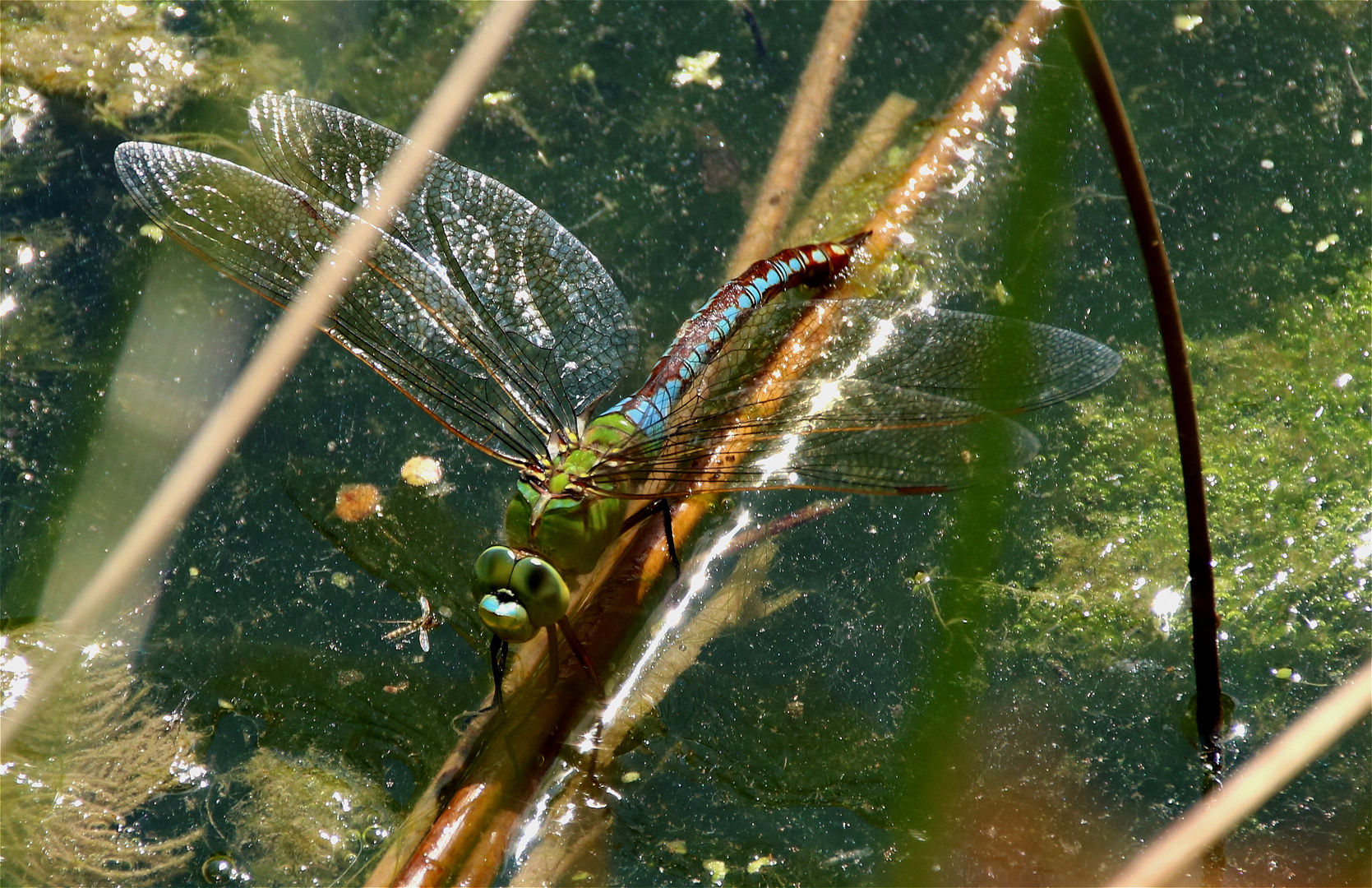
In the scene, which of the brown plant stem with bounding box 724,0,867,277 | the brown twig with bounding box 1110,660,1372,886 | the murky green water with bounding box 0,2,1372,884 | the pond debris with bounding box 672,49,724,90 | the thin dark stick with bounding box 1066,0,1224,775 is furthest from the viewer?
the pond debris with bounding box 672,49,724,90

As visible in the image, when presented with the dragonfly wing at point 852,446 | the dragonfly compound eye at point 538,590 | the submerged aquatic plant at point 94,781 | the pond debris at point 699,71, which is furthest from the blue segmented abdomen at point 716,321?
the submerged aquatic plant at point 94,781

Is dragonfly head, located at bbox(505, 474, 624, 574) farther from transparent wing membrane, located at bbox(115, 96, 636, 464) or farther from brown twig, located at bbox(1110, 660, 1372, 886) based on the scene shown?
brown twig, located at bbox(1110, 660, 1372, 886)

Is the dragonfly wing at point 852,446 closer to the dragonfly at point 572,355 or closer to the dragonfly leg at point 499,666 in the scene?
the dragonfly at point 572,355

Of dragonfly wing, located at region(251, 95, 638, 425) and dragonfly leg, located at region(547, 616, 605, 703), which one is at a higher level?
dragonfly wing, located at region(251, 95, 638, 425)

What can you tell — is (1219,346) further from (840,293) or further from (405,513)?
(405,513)

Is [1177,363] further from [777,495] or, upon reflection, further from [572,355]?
[572,355]

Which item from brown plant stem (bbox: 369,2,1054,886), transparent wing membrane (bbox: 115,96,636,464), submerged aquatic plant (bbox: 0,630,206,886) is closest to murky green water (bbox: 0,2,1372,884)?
submerged aquatic plant (bbox: 0,630,206,886)

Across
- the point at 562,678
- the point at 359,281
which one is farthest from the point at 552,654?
the point at 359,281

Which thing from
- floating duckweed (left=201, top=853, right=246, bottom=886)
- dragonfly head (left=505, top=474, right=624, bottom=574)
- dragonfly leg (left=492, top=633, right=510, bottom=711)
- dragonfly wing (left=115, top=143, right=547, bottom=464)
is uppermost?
dragonfly wing (left=115, top=143, right=547, bottom=464)
